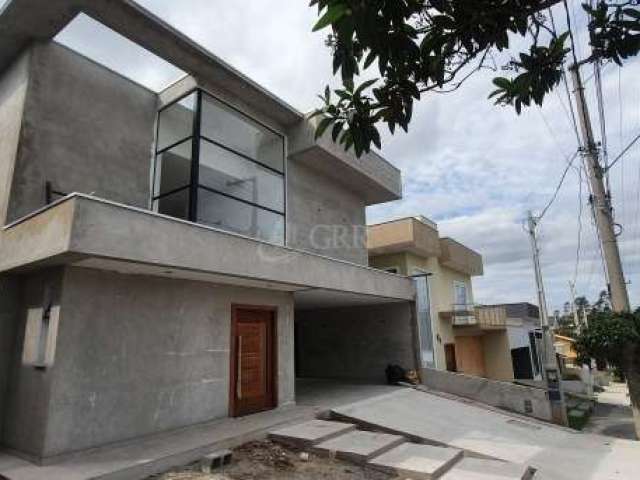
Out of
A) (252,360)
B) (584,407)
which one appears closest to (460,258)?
(584,407)

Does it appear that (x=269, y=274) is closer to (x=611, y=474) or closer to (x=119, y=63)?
(x=119, y=63)

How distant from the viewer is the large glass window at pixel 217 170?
9172 millimetres

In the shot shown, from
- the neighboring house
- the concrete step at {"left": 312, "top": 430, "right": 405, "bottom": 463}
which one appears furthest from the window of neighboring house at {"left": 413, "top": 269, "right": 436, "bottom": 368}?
the concrete step at {"left": 312, "top": 430, "right": 405, "bottom": 463}

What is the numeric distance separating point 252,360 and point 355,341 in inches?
241

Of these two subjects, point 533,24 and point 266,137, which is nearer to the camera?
point 533,24

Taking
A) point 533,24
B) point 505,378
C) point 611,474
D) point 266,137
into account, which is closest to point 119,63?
point 266,137

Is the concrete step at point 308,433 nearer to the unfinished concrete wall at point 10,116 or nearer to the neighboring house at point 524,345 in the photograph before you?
the unfinished concrete wall at point 10,116

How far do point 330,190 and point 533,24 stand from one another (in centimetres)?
1112

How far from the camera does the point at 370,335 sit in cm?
1419

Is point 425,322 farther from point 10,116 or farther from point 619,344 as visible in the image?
point 10,116

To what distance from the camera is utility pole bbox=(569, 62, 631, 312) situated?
1010 centimetres

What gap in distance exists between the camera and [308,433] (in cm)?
741

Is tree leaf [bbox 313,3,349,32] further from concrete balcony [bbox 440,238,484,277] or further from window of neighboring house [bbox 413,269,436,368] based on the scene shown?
concrete balcony [bbox 440,238,484,277]

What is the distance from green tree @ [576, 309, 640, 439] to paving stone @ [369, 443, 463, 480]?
16.5 ft
